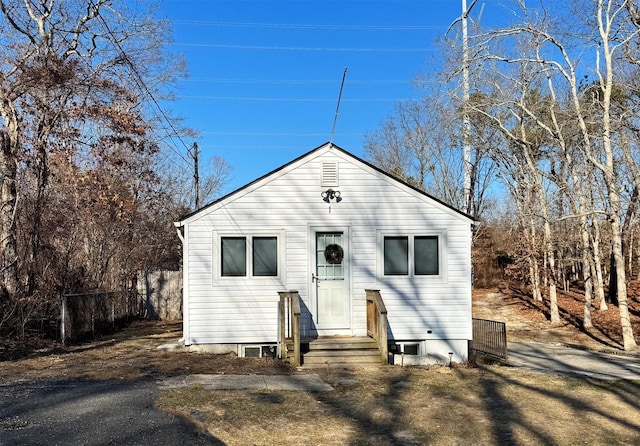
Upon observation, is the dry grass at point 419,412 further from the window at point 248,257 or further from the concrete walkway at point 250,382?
the window at point 248,257

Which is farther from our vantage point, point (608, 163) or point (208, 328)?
point (608, 163)

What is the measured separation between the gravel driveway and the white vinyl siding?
333cm

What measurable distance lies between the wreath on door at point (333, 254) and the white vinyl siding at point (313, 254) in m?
0.27

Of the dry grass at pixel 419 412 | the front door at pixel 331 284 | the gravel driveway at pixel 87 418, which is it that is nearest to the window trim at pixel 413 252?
the front door at pixel 331 284

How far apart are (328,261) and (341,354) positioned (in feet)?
6.46

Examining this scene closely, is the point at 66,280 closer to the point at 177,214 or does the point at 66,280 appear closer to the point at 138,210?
the point at 138,210

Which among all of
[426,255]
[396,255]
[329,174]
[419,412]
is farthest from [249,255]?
[419,412]

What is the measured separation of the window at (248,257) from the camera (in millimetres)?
11219

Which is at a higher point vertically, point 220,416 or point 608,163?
point 608,163

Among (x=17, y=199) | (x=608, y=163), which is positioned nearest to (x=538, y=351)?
(x=608, y=163)

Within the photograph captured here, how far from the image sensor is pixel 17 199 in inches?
496

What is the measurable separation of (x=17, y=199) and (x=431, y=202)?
364 inches

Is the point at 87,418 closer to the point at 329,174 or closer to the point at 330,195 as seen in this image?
the point at 330,195

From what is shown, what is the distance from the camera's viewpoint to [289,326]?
11.0 meters
